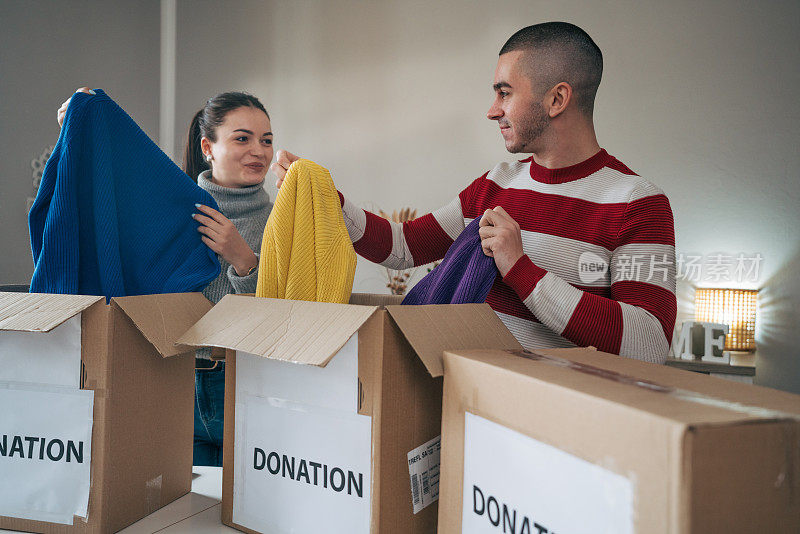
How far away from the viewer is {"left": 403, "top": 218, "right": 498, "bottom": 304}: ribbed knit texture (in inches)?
28.0

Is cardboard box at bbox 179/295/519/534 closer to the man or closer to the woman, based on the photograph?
the man

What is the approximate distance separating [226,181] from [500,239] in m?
0.90

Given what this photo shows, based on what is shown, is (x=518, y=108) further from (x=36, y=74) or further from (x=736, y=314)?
(x=36, y=74)

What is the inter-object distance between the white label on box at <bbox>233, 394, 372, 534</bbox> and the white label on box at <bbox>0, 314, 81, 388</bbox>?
195 millimetres

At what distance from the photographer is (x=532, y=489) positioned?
1.27 feet

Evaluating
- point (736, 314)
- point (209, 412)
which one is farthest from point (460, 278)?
point (736, 314)

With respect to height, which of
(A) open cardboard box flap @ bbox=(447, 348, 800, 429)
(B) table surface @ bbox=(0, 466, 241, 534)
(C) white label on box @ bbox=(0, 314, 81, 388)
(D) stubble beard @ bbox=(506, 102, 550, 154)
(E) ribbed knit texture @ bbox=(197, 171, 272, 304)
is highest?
(D) stubble beard @ bbox=(506, 102, 550, 154)

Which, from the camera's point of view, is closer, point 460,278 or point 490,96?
point 460,278

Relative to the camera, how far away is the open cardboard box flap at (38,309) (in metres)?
0.55

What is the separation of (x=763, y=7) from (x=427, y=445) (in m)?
3.14

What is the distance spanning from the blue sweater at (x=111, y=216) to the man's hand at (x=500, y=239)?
455 millimetres

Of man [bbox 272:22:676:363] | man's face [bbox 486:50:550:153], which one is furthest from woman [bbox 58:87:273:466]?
man's face [bbox 486:50:550:153]

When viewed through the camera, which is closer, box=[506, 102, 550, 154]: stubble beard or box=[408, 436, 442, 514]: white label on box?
box=[408, 436, 442, 514]: white label on box

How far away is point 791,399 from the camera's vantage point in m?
0.34
